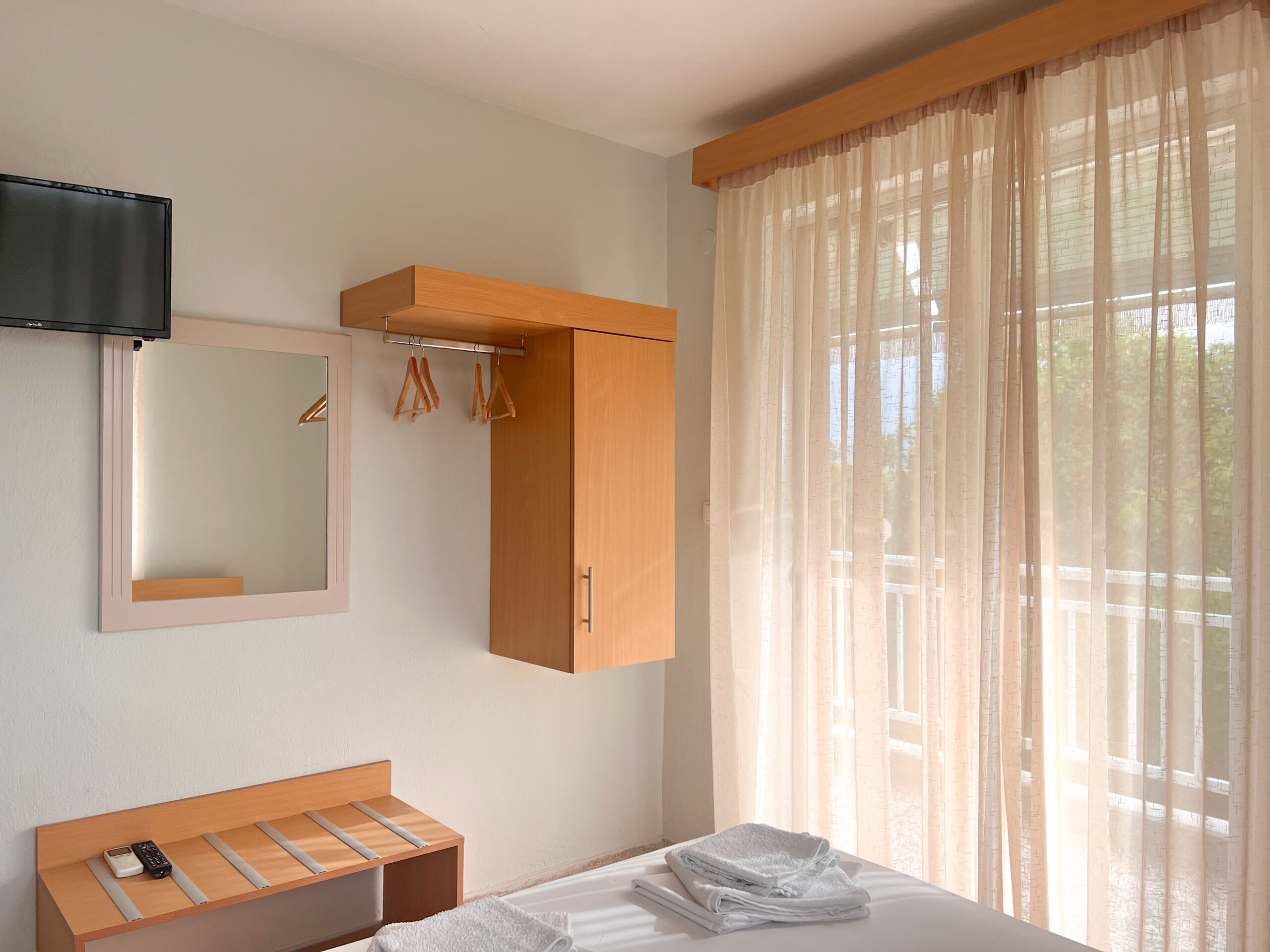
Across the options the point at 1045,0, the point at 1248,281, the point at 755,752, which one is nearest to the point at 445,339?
the point at 755,752

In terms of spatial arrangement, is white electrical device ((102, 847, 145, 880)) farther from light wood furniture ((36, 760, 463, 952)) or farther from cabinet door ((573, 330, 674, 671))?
cabinet door ((573, 330, 674, 671))

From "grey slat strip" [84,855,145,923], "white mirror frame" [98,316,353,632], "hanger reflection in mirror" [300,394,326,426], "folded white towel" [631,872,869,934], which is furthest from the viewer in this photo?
"hanger reflection in mirror" [300,394,326,426]

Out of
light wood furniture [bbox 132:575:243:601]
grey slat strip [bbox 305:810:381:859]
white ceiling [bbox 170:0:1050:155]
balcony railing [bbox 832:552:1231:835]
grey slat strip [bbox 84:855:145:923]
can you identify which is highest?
white ceiling [bbox 170:0:1050:155]

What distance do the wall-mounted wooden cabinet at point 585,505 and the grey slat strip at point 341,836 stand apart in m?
0.73

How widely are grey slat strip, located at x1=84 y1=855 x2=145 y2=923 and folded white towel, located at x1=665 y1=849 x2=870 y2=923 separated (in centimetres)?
121

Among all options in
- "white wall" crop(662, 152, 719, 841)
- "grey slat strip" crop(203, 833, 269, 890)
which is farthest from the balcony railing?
"grey slat strip" crop(203, 833, 269, 890)

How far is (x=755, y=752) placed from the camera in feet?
9.90

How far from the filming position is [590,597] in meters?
2.72

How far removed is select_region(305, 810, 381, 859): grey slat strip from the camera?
224 cm

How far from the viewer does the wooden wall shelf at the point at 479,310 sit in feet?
7.73

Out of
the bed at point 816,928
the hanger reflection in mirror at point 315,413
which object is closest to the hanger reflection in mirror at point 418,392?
the hanger reflection in mirror at point 315,413

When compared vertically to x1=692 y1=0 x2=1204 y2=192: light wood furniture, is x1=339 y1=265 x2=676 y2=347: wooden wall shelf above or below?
below

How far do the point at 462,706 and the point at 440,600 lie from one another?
0.36 meters

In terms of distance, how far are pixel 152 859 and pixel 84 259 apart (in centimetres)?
145
